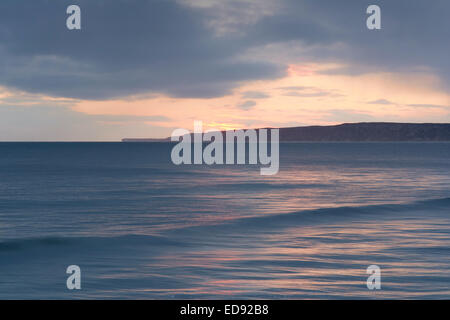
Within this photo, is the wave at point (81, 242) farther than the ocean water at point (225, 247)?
Yes

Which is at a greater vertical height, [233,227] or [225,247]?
[233,227]

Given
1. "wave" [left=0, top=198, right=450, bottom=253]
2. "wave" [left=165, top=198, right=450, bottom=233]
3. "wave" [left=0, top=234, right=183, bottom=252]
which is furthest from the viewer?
"wave" [left=165, top=198, right=450, bottom=233]

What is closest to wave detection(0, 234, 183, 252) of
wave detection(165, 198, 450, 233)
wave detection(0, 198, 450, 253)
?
wave detection(0, 198, 450, 253)

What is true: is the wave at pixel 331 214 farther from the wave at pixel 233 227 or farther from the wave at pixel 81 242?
the wave at pixel 81 242

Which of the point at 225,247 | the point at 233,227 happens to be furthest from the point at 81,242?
the point at 233,227

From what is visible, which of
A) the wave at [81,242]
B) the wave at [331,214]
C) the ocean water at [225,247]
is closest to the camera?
the ocean water at [225,247]

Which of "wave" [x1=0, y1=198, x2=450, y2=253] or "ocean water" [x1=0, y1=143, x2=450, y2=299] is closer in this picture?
"ocean water" [x1=0, y1=143, x2=450, y2=299]

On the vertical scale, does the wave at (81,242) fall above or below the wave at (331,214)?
below

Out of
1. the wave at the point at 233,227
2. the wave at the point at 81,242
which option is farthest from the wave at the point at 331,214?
the wave at the point at 81,242

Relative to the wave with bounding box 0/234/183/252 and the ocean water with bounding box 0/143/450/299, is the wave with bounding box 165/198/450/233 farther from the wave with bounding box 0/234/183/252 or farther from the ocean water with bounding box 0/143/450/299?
the wave with bounding box 0/234/183/252

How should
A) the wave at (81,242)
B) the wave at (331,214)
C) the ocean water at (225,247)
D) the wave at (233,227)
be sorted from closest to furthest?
1. the ocean water at (225,247)
2. the wave at (81,242)
3. the wave at (233,227)
4. the wave at (331,214)

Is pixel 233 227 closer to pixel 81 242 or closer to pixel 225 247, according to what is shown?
pixel 225 247
